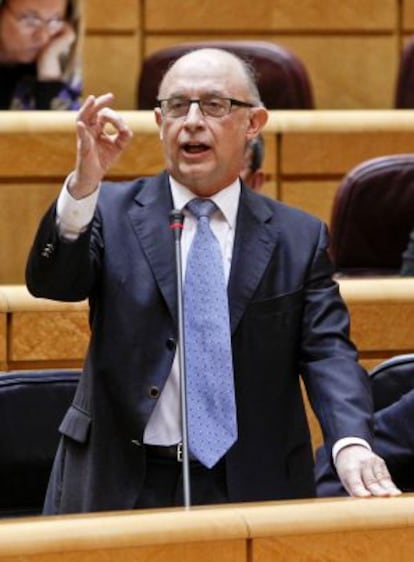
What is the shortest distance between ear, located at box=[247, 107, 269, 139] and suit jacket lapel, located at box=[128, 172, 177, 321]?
97 millimetres

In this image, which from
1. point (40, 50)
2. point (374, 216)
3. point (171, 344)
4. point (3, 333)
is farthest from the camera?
point (40, 50)

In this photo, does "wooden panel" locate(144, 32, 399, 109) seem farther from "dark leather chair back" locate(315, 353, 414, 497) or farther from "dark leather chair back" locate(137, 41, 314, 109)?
"dark leather chair back" locate(315, 353, 414, 497)

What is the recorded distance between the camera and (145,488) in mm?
1607

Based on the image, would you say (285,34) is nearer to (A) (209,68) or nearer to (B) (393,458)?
(B) (393,458)

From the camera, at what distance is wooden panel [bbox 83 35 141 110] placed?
371cm

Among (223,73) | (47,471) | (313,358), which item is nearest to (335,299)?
(313,358)

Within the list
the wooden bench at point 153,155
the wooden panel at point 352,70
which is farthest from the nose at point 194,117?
the wooden panel at point 352,70

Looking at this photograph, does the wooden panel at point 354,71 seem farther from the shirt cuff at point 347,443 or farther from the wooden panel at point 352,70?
the shirt cuff at point 347,443

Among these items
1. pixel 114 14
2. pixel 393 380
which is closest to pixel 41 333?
pixel 393 380

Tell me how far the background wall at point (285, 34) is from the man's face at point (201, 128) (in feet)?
6.76

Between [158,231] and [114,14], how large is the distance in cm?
→ 212

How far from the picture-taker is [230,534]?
130 cm

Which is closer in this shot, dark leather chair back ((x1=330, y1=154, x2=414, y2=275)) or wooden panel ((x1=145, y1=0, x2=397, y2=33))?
dark leather chair back ((x1=330, y1=154, x2=414, y2=275))

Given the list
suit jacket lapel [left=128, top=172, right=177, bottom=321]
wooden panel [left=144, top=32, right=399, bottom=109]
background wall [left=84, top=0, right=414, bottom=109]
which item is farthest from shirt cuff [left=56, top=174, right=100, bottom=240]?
wooden panel [left=144, top=32, right=399, bottom=109]
